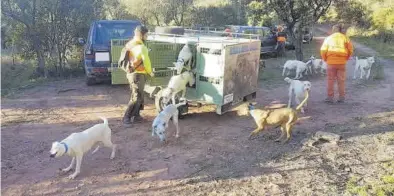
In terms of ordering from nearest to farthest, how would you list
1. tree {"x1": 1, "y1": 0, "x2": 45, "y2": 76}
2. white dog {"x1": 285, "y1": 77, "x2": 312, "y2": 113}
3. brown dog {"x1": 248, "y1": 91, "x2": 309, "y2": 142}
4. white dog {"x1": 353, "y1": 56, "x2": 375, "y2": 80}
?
brown dog {"x1": 248, "y1": 91, "x2": 309, "y2": 142} < white dog {"x1": 285, "y1": 77, "x2": 312, "y2": 113} < white dog {"x1": 353, "y1": 56, "x2": 375, "y2": 80} < tree {"x1": 1, "y1": 0, "x2": 45, "y2": 76}

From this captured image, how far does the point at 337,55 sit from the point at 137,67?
4.32 metres

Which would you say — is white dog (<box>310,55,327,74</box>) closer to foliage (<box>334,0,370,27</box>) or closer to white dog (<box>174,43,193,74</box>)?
white dog (<box>174,43,193,74</box>)

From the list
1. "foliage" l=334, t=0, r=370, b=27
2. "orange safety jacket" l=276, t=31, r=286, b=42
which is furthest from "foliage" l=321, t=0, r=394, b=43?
"orange safety jacket" l=276, t=31, r=286, b=42

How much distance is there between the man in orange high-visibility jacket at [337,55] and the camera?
8.70 m

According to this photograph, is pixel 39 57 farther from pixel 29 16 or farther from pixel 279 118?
pixel 279 118

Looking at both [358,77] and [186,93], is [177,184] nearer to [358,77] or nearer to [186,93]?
[186,93]

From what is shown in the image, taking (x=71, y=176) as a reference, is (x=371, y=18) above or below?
above

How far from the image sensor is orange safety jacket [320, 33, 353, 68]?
342 inches

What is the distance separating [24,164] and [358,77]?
33.2 feet

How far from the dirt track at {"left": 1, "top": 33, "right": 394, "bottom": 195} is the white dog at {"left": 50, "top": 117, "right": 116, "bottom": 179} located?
0.23 metres

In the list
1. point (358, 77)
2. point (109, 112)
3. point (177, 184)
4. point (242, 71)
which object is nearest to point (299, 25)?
point (358, 77)

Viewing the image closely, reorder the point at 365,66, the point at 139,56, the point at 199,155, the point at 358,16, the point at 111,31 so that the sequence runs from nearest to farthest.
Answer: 1. the point at 199,155
2. the point at 139,56
3. the point at 111,31
4. the point at 365,66
5. the point at 358,16

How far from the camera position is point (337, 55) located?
873 centimetres

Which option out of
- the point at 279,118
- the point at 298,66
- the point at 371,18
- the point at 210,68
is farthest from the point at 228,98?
the point at 371,18
